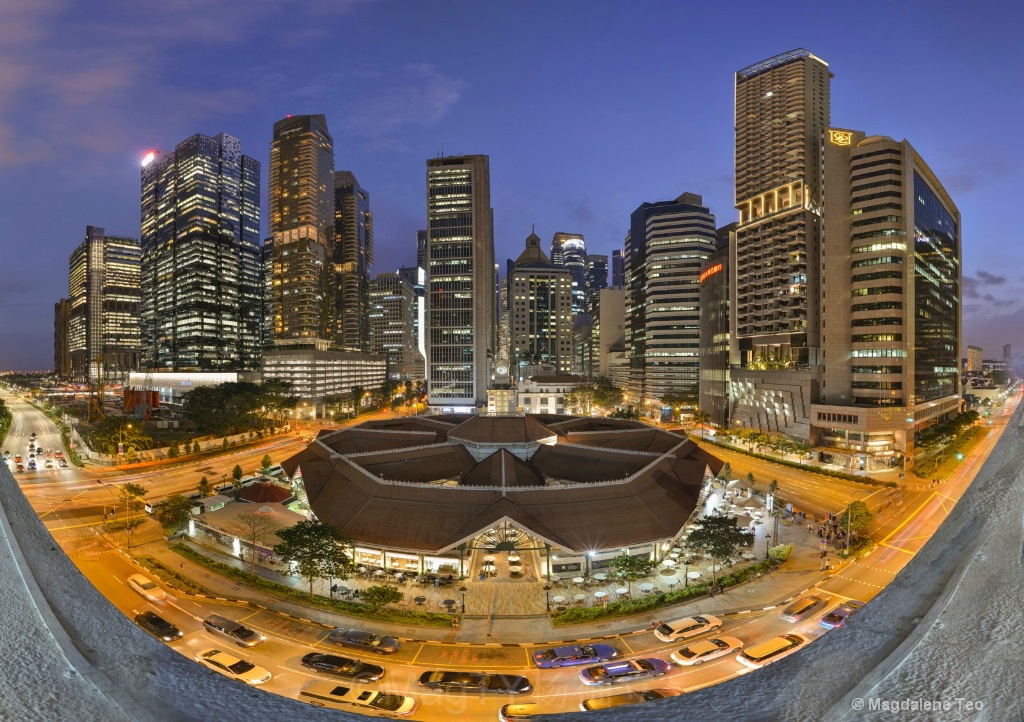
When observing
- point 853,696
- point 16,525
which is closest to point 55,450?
point 16,525

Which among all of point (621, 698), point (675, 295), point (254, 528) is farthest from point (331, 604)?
point (675, 295)

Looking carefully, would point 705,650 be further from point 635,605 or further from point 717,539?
point 717,539

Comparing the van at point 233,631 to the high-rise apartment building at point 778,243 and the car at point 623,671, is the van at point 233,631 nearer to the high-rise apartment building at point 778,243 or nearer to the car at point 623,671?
the car at point 623,671

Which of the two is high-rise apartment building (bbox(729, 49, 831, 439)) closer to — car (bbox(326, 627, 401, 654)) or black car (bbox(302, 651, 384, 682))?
car (bbox(326, 627, 401, 654))

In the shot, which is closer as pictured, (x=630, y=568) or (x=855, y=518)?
(x=630, y=568)

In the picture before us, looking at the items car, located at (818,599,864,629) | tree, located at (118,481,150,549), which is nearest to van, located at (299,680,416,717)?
car, located at (818,599,864,629)

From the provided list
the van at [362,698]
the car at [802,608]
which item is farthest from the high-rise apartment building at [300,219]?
the car at [802,608]
